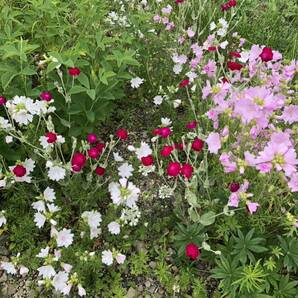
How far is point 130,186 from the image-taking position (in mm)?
2219

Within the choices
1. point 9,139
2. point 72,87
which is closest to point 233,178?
point 72,87

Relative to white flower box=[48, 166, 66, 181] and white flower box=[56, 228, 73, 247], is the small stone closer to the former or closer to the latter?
white flower box=[56, 228, 73, 247]

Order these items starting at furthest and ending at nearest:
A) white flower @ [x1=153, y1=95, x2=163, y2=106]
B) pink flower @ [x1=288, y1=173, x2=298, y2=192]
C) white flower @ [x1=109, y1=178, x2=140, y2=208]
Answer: white flower @ [x1=153, y1=95, x2=163, y2=106] → white flower @ [x1=109, y1=178, x2=140, y2=208] → pink flower @ [x1=288, y1=173, x2=298, y2=192]

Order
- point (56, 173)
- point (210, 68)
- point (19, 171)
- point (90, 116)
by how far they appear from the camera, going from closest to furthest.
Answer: point (19, 171) < point (56, 173) < point (90, 116) < point (210, 68)

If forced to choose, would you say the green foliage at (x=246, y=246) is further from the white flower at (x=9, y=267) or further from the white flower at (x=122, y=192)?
the white flower at (x=9, y=267)

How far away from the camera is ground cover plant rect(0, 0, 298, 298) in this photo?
222 cm

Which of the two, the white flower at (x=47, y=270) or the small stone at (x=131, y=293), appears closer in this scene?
the white flower at (x=47, y=270)

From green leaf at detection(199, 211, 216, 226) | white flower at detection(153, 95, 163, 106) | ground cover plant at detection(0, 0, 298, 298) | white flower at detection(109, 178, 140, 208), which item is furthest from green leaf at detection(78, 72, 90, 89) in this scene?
green leaf at detection(199, 211, 216, 226)

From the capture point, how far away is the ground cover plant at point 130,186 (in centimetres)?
222

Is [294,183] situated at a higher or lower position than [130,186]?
higher

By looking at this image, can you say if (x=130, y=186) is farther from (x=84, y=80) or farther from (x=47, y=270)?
(x=84, y=80)

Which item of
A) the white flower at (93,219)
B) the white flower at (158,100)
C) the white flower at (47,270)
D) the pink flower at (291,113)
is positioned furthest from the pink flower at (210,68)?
the white flower at (47,270)

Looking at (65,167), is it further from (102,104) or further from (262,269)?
(262,269)

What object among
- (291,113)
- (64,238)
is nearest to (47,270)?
(64,238)
